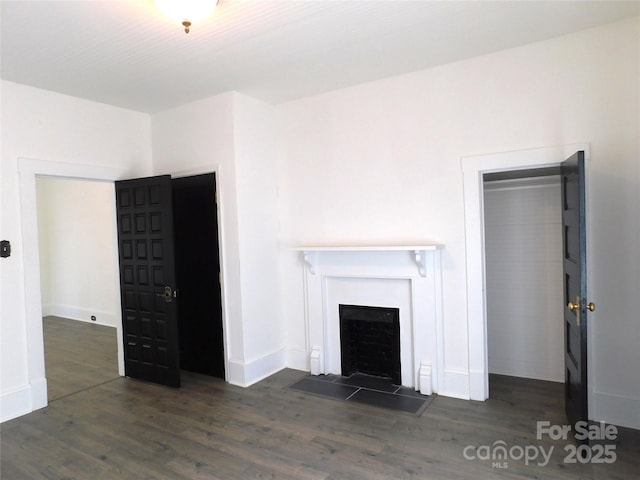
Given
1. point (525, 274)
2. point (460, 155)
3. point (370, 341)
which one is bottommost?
point (370, 341)

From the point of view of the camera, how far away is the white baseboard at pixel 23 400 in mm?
3414

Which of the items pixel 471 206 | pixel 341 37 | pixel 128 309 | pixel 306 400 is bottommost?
pixel 306 400

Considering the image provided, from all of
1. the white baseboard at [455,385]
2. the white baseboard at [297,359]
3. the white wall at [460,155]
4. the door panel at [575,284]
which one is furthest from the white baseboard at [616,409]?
the white baseboard at [297,359]

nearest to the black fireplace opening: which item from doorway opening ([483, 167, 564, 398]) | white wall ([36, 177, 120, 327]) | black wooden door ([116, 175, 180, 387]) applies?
doorway opening ([483, 167, 564, 398])

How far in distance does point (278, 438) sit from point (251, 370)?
3.73 ft

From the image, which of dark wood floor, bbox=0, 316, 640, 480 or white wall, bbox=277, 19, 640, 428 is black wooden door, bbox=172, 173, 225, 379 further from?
white wall, bbox=277, 19, 640, 428

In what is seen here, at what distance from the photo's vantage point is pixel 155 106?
4.36m

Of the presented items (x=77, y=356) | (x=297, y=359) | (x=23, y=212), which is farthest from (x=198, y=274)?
(x=77, y=356)

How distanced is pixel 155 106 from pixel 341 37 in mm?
2342

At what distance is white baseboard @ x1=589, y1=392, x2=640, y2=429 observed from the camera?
2.93 meters

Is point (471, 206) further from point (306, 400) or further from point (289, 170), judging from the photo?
point (306, 400)

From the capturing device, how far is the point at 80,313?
23.5 ft

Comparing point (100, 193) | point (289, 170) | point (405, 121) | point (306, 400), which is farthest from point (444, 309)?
point (100, 193)

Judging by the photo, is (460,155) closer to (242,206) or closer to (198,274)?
(242,206)
